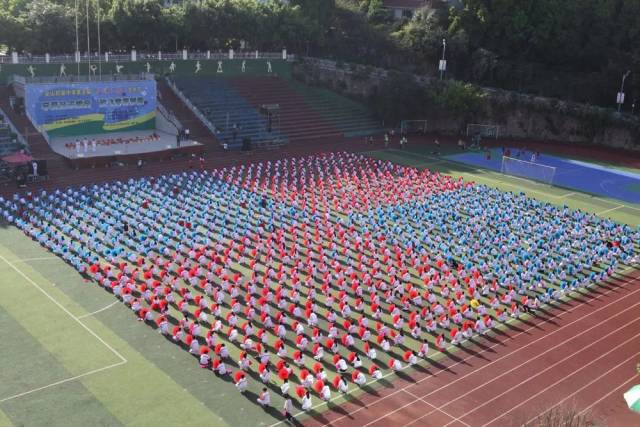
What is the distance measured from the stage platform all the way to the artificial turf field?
17685 mm

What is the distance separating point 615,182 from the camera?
47.8 m

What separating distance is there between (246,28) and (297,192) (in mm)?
33489

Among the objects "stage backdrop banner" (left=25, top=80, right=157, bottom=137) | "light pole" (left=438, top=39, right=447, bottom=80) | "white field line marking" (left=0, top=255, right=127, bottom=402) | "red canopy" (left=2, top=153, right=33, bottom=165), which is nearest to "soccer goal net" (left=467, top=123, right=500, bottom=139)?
"light pole" (left=438, top=39, right=447, bottom=80)

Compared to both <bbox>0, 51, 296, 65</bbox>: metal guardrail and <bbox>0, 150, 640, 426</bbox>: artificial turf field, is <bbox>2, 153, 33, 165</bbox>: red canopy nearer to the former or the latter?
<bbox>0, 150, 640, 426</bbox>: artificial turf field

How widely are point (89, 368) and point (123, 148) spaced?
3054cm

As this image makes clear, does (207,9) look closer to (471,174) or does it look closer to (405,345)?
(471,174)

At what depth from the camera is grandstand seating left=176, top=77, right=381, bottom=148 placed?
5669cm

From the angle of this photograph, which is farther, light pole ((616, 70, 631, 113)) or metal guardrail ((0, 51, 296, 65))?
light pole ((616, 70, 631, 113))

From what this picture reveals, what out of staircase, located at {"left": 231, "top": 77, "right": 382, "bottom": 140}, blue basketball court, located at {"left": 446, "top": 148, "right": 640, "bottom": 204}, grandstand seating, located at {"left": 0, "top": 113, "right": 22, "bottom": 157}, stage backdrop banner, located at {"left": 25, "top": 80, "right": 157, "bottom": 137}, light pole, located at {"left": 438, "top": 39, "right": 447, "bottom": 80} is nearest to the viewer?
grandstand seating, located at {"left": 0, "top": 113, "right": 22, "bottom": 157}

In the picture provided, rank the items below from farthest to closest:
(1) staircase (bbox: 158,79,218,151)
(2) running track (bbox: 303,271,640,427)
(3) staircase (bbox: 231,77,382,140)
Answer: (3) staircase (bbox: 231,77,382,140)
(1) staircase (bbox: 158,79,218,151)
(2) running track (bbox: 303,271,640,427)

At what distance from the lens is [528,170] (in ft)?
157

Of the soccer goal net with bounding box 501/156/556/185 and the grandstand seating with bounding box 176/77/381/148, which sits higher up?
the grandstand seating with bounding box 176/77/381/148

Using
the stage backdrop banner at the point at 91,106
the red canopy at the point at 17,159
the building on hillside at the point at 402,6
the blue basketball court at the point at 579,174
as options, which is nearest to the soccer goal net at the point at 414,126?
the blue basketball court at the point at 579,174

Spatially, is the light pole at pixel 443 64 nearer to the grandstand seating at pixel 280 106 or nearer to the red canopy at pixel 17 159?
the grandstand seating at pixel 280 106
